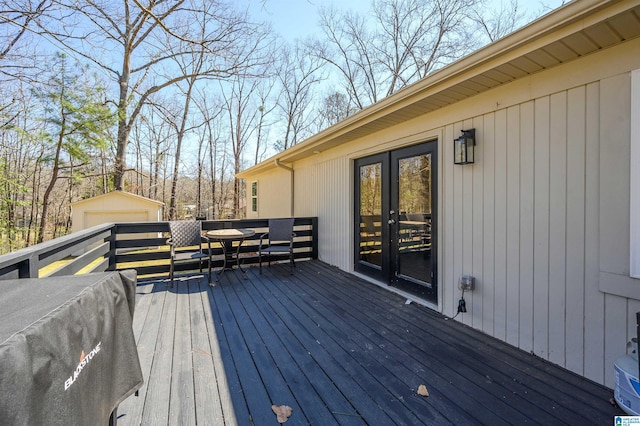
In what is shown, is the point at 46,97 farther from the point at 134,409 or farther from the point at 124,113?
the point at 134,409

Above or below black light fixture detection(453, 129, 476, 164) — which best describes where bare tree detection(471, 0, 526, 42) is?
above

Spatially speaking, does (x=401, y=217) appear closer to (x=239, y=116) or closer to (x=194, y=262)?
(x=194, y=262)

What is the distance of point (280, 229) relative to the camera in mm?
5176

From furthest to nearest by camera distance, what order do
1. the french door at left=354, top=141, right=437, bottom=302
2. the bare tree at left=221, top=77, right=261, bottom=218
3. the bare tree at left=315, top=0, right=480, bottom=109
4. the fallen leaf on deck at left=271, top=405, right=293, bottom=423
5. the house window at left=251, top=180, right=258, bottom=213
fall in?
the bare tree at left=221, top=77, right=261, bottom=218
the bare tree at left=315, top=0, right=480, bottom=109
the house window at left=251, top=180, right=258, bottom=213
the french door at left=354, top=141, right=437, bottom=302
the fallen leaf on deck at left=271, top=405, right=293, bottom=423

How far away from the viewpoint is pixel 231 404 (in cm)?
176

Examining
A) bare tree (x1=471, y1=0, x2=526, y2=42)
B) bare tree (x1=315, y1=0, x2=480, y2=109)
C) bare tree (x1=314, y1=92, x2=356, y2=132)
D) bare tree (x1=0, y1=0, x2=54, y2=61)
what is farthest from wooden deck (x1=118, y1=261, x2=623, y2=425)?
bare tree (x1=314, y1=92, x2=356, y2=132)

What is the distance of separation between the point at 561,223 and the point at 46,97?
10789 mm

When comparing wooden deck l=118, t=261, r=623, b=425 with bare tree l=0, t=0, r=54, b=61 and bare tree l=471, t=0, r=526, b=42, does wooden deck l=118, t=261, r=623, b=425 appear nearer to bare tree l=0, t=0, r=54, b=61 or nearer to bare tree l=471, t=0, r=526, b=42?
bare tree l=0, t=0, r=54, b=61

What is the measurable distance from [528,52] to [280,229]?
13.2 feet

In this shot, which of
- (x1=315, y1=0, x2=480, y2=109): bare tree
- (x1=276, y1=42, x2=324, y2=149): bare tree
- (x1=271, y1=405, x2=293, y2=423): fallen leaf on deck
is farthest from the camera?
(x1=276, y1=42, x2=324, y2=149): bare tree

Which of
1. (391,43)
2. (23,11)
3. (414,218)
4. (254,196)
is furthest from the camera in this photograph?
(391,43)

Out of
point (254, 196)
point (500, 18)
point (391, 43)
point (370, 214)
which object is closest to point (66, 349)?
point (370, 214)

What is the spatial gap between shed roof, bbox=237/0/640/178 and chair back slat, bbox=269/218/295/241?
8.37ft

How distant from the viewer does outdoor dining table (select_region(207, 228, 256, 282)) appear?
14.6 ft
